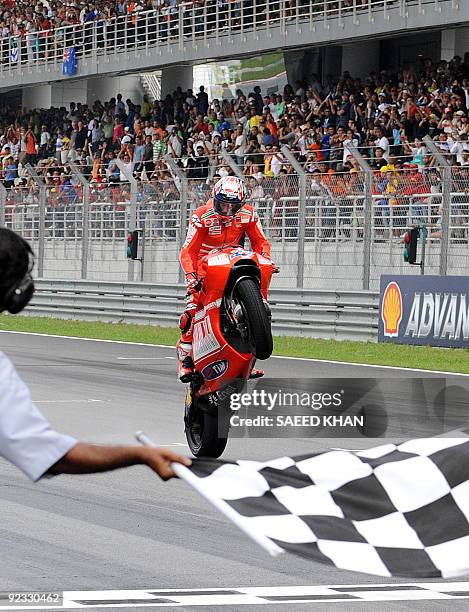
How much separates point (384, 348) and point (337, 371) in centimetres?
308

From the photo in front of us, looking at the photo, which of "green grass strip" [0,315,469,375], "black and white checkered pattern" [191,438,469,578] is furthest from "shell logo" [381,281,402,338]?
"black and white checkered pattern" [191,438,469,578]

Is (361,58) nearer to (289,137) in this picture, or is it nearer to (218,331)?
(289,137)

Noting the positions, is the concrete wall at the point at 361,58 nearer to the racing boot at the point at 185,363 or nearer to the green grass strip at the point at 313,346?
the green grass strip at the point at 313,346

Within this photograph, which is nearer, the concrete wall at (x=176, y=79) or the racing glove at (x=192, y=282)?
the racing glove at (x=192, y=282)

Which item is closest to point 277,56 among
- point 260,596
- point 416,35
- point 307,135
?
point 416,35

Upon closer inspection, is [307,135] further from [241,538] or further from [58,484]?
[241,538]

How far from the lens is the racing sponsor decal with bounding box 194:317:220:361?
364 inches

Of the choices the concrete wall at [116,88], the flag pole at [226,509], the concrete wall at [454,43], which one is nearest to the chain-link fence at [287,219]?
the concrete wall at [454,43]

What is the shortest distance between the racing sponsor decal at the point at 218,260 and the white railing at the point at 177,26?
19.2m

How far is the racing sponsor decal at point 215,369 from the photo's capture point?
30.2 feet

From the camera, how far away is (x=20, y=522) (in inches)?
285

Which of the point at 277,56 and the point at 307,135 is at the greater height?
the point at 277,56

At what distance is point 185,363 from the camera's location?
9.52 meters

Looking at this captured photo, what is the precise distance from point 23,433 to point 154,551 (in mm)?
3396
